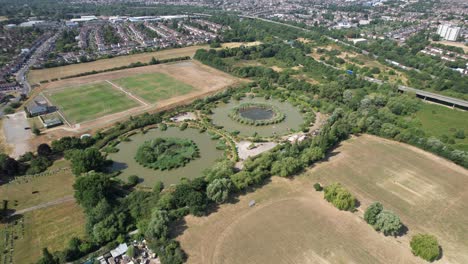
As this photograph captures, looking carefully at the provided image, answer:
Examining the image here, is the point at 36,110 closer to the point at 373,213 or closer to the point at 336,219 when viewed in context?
the point at 336,219

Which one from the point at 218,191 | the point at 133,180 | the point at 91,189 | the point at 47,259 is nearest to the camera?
the point at 47,259

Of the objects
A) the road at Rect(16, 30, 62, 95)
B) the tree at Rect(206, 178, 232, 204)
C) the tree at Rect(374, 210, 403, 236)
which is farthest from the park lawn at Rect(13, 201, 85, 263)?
the road at Rect(16, 30, 62, 95)

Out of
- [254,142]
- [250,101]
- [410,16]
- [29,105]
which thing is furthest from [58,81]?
[410,16]

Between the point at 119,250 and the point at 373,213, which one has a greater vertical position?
the point at 373,213

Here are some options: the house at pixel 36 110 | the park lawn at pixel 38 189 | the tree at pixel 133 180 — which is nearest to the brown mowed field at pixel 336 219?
the tree at pixel 133 180

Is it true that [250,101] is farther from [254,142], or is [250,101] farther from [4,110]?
[4,110]

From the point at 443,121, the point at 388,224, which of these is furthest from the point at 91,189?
the point at 443,121
